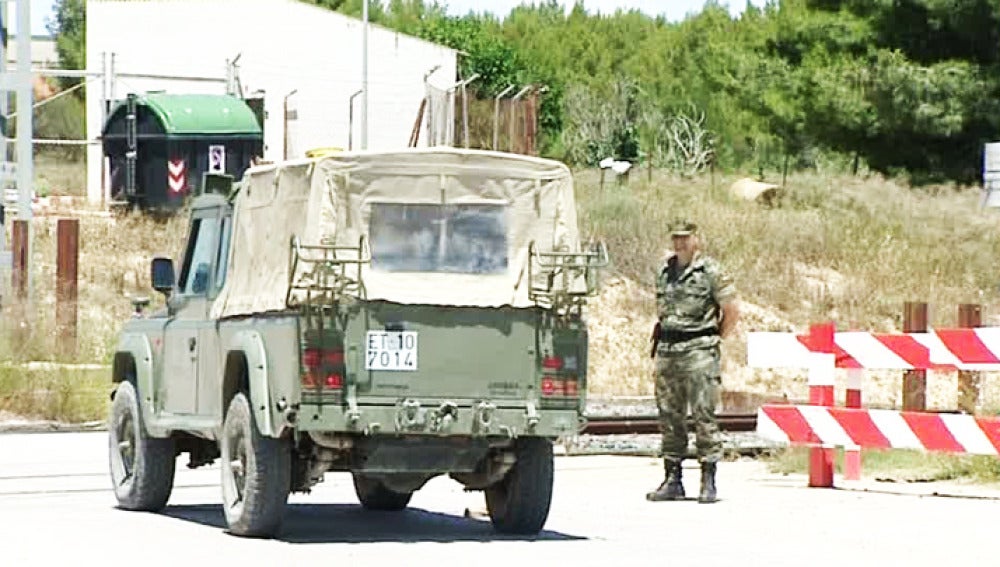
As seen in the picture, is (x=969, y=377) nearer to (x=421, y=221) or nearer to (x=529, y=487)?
(x=529, y=487)

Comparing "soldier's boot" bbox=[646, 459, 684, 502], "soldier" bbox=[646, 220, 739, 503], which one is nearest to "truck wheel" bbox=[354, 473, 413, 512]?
"soldier's boot" bbox=[646, 459, 684, 502]

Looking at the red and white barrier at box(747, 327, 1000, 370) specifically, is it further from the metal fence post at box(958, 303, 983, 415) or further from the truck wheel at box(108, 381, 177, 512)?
the truck wheel at box(108, 381, 177, 512)

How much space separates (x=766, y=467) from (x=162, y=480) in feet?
Answer: 21.6

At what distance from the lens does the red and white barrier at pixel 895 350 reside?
16625mm

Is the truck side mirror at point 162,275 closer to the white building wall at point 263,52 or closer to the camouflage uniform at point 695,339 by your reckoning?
the camouflage uniform at point 695,339

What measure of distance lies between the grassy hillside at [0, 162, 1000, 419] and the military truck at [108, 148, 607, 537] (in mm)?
14446

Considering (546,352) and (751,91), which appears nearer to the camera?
(546,352)

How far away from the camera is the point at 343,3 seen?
9425 centimetres

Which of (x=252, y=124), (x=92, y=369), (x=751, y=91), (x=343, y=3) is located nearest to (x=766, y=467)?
(x=92, y=369)

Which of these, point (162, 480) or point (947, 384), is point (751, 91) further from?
point (162, 480)

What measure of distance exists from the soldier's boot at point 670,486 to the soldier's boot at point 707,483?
0.89ft

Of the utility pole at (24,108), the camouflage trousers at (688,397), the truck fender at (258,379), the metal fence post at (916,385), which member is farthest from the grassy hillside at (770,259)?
the truck fender at (258,379)

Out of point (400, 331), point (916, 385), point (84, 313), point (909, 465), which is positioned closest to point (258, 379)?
point (400, 331)

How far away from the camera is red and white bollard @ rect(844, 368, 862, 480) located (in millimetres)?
18031
